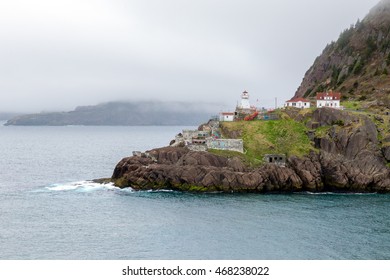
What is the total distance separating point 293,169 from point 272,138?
17.9 metres

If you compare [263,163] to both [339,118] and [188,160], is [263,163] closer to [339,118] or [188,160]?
[188,160]

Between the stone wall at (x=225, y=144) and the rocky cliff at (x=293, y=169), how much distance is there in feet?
29.1

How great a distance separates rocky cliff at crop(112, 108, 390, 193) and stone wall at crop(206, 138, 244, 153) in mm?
8871

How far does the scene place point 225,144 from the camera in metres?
144

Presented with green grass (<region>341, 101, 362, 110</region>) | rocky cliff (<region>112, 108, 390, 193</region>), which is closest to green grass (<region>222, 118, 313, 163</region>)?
rocky cliff (<region>112, 108, 390, 193</region>)

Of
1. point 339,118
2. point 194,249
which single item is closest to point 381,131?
point 339,118

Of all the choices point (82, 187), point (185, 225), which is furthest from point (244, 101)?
point (185, 225)

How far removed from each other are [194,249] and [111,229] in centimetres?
1933

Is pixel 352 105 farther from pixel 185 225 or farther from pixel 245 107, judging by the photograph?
pixel 185 225

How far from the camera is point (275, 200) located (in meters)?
115

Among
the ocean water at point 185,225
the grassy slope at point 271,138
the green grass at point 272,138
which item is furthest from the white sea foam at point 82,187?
the green grass at point 272,138

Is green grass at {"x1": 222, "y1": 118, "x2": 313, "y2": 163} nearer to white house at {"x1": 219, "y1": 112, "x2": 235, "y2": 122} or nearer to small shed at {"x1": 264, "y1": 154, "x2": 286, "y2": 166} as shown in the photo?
small shed at {"x1": 264, "y1": 154, "x2": 286, "y2": 166}

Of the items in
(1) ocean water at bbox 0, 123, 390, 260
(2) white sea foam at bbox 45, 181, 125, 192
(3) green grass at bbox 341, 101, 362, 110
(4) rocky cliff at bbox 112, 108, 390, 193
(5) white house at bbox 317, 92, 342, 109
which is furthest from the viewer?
(5) white house at bbox 317, 92, 342, 109

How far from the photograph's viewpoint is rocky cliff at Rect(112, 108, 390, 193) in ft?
413
